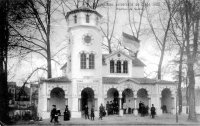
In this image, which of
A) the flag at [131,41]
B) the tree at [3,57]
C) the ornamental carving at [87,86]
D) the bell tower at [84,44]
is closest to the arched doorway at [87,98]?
the ornamental carving at [87,86]

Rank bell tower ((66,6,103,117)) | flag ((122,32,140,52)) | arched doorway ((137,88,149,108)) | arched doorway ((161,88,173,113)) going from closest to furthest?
1. bell tower ((66,6,103,117))
2. arched doorway ((137,88,149,108))
3. arched doorway ((161,88,173,113))
4. flag ((122,32,140,52))

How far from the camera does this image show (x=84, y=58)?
36.0 m

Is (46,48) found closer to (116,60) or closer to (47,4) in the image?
(47,4)

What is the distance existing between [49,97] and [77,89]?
329 centimetres

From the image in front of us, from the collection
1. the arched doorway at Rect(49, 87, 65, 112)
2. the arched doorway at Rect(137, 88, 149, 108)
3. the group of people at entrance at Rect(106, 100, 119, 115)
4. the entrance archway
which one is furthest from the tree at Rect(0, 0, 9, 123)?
the arched doorway at Rect(137, 88, 149, 108)

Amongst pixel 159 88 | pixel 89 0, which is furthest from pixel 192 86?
pixel 89 0

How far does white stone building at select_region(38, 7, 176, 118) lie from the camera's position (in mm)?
35531

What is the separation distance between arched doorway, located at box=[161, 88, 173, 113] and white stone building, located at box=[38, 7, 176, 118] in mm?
1209

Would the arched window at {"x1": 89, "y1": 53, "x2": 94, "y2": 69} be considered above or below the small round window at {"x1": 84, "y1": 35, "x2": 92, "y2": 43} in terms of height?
below

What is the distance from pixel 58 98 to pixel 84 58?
19.8 ft

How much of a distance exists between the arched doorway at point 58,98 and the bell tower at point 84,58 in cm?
183

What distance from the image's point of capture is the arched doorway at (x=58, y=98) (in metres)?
37.3

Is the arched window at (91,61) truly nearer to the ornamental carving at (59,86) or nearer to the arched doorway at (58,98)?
the ornamental carving at (59,86)

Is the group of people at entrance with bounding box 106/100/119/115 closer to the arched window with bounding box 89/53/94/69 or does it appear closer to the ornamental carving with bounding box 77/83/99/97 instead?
the ornamental carving with bounding box 77/83/99/97
